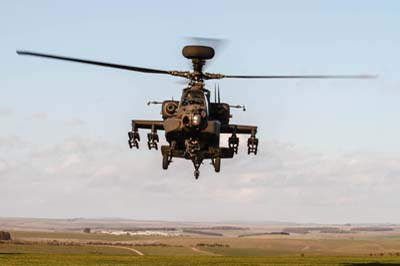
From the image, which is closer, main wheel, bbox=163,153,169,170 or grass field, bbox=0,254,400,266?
main wheel, bbox=163,153,169,170

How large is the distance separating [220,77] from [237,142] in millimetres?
4230

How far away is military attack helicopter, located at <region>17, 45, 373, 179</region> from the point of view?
29.5m

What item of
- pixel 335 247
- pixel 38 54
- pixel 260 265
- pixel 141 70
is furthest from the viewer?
pixel 335 247

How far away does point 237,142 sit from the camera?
34.3 metres

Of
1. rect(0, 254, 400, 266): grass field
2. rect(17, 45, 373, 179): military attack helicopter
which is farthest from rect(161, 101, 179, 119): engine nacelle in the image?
rect(0, 254, 400, 266): grass field

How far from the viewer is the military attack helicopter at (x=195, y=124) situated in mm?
29484

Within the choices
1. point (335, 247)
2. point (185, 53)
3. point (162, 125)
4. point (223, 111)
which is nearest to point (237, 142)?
point (223, 111)

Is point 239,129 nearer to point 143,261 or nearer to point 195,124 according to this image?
point 195,124

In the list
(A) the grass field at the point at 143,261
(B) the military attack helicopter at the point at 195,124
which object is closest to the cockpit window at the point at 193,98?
(B) the military attack helicopter at the point at 195,124

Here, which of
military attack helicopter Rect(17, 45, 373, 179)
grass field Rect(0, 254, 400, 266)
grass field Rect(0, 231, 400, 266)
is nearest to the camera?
military attack helicopter Rect(17, 45, 373, 179)

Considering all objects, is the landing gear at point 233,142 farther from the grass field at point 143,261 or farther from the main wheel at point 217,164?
the grass field at point 143,261

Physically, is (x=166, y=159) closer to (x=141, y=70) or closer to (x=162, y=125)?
(x=162, y=125)

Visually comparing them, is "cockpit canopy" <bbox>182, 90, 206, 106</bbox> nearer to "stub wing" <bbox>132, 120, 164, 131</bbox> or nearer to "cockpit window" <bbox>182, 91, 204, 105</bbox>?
"cockpit window" <bbox>182, 91, 204, 105</bbox>

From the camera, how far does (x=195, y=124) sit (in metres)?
29.1
